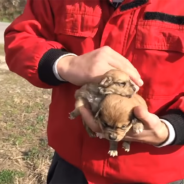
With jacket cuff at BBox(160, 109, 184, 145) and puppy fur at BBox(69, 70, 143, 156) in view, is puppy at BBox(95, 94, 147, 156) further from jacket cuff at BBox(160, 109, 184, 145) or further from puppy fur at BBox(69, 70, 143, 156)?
jacket cuff at BBox(160, 109, 184, 145)

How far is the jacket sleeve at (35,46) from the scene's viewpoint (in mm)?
1574

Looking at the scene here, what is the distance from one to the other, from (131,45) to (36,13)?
0.47 m

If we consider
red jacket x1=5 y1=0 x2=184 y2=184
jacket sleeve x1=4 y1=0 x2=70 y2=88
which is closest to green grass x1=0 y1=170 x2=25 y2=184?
red jacket x1=5 y1=0 x2=184 y2=184

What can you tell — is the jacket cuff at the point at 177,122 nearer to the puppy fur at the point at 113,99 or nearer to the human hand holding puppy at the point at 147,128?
the human hand holding puppy at the point at 147,128

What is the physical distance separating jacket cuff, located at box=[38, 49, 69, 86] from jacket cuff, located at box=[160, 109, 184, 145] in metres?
0.46

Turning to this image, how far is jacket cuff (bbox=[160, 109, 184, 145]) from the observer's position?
1474 mm

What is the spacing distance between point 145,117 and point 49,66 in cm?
47

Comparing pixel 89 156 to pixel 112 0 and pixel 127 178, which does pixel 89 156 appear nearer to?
pixel 127 178

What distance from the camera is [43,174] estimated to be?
2955 millimetres

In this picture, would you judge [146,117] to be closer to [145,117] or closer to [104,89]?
[145,117]

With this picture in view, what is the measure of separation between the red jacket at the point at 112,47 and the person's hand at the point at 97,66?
0.13 meters

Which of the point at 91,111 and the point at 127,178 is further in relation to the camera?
the point at 127,178

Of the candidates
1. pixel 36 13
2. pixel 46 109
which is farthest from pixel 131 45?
pixel 46 109

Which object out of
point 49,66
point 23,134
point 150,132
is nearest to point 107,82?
point 150,132
